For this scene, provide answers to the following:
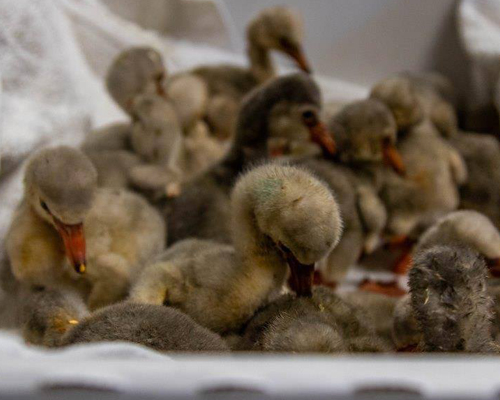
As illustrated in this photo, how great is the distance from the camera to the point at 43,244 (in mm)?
1394

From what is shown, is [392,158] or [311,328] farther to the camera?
[392,158]

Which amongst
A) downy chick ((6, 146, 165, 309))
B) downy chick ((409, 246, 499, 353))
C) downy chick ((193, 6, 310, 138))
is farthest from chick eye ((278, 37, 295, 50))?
downy chick ((409, 246, 499, 353))

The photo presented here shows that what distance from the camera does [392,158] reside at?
1803 millimetres

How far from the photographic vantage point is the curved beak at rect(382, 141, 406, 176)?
1.79 meters

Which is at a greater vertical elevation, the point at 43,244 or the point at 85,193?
the point at 85,193

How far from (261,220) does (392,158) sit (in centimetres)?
74

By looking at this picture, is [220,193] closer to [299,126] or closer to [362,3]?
[299,126]

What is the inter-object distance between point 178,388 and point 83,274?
84cm

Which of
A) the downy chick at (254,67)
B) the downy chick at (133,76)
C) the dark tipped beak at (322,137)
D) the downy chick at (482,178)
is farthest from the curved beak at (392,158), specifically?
the downy chick at (133,76)

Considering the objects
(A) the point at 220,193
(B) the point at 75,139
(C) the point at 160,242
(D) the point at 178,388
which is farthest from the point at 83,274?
(D) the point at 178,388

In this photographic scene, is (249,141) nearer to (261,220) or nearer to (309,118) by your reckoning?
(309,118)

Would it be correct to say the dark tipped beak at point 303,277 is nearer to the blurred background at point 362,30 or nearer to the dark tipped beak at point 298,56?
the dark tipped beak at point 298,56

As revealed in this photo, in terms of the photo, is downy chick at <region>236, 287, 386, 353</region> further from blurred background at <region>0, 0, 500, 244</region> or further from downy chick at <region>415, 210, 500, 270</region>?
blurred background at <region>0, 0, 500, 244</region>

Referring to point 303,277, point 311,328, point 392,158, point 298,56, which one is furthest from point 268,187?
point 298,56
